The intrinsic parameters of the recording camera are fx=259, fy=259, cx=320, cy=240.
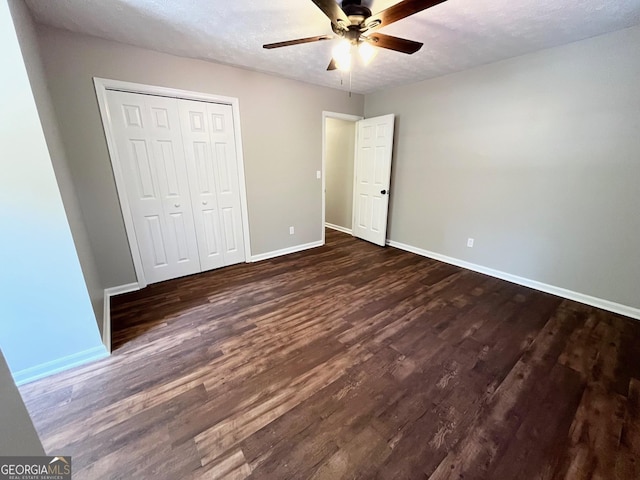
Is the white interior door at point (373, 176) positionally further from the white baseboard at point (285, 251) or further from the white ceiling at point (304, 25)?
the white ceiling at point (304, 25)

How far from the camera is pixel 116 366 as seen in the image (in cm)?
183

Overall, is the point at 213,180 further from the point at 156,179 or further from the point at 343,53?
the point at 343,53

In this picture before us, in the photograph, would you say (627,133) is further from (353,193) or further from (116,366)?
(116,366)

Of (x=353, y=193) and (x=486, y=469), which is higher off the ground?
(x=353, y=193)

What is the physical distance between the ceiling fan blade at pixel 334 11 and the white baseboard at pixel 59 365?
2.65 m

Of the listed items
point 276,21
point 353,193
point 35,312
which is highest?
point 276,21

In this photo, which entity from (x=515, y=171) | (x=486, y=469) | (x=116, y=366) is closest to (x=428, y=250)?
(x=515, y=171)

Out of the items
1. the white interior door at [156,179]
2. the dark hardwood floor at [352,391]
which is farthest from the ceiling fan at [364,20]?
the dark hardwood floor at [352,391]

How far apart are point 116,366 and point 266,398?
1.14 m

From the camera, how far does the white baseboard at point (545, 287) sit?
96.3 inches

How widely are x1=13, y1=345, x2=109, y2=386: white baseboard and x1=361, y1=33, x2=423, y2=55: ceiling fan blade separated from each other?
9.49 feet

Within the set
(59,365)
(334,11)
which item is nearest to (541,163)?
(334,11)
